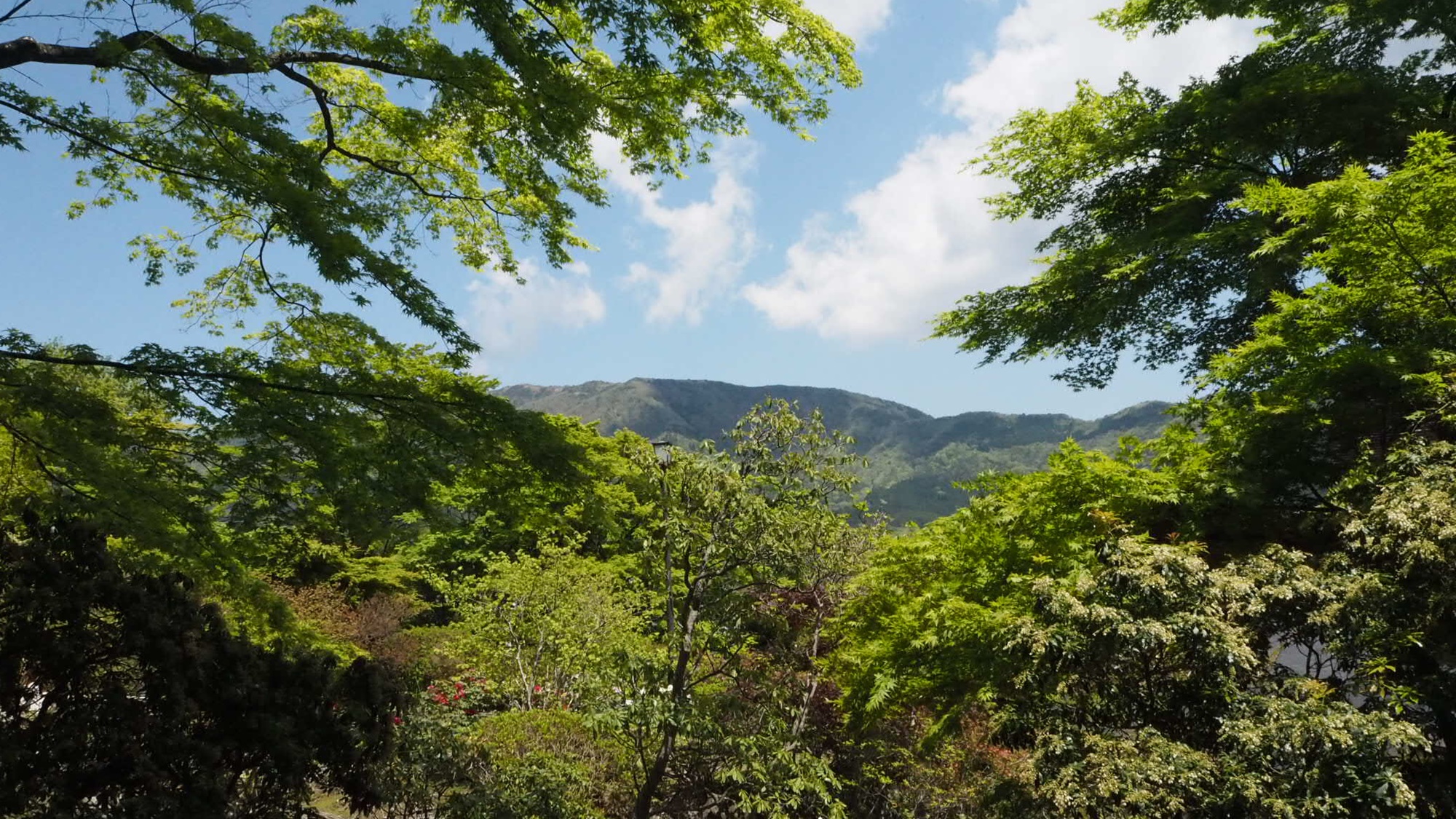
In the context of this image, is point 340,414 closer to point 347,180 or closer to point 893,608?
point 347,180

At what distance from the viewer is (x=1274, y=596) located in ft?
23.0

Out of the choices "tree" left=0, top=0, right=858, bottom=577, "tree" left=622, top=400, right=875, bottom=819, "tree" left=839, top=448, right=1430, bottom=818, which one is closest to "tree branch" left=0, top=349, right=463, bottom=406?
"tree" left=0, top=0, right=858, bottom=577

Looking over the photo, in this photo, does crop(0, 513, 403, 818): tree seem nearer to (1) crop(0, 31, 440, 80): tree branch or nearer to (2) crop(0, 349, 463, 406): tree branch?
(2) crop(0, 349, 463, 406): tree branch

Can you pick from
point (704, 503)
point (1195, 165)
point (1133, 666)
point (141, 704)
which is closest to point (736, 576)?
point (704, 503)

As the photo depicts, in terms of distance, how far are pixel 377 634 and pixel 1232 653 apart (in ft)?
58.5

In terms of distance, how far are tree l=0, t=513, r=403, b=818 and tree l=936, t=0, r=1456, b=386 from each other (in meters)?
11.8

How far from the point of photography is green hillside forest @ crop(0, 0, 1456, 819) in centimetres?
416

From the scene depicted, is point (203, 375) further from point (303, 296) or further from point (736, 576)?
point (736, 576)

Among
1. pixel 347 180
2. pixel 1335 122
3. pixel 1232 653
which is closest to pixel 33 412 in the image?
pixel 347 180

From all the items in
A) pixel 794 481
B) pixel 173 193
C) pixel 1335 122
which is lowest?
pixel 794 481

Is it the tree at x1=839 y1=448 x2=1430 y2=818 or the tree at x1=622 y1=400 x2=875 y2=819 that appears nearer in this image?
the tree at x1=839 y1=448 x2=1430 y2=818

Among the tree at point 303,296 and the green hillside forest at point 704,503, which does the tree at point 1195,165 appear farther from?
the tree at point 303,296

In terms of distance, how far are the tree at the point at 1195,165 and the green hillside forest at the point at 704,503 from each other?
0.12 m

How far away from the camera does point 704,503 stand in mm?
8805
